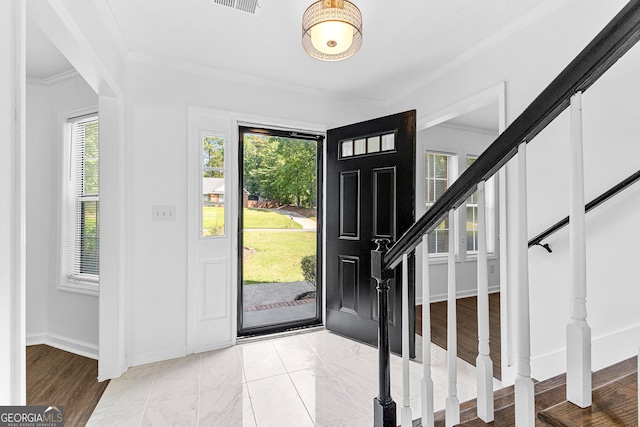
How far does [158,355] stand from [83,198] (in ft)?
5.27

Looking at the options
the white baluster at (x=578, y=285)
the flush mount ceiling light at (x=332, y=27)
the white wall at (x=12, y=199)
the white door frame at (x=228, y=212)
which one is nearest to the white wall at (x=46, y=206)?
the white door frame at (x=228, y=212)

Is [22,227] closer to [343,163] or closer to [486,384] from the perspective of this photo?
[486,384]

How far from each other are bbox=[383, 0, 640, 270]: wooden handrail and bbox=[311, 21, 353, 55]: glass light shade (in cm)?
119

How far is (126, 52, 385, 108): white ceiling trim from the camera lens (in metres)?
2.59

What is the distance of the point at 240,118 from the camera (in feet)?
9.67

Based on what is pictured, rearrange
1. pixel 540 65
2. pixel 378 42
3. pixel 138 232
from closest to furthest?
pixel 540 65 < pixel 378 42 < pixel 138 232

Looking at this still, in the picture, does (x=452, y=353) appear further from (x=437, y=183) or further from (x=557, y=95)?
(x=437, y=183)

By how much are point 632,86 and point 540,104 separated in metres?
1.46

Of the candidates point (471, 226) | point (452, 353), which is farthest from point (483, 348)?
point (471, 226)

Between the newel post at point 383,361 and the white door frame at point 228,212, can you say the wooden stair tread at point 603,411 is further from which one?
the white door frame at point 228,212

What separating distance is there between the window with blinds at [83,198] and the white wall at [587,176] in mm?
3505

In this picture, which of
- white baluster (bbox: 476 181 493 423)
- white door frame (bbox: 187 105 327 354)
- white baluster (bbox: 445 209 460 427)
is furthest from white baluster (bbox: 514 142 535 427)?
white door frame (bbox: 187 105 327 354)

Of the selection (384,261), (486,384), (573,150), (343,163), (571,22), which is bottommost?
(486,384)

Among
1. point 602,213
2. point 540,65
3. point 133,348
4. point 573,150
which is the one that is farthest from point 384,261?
point 133,348
